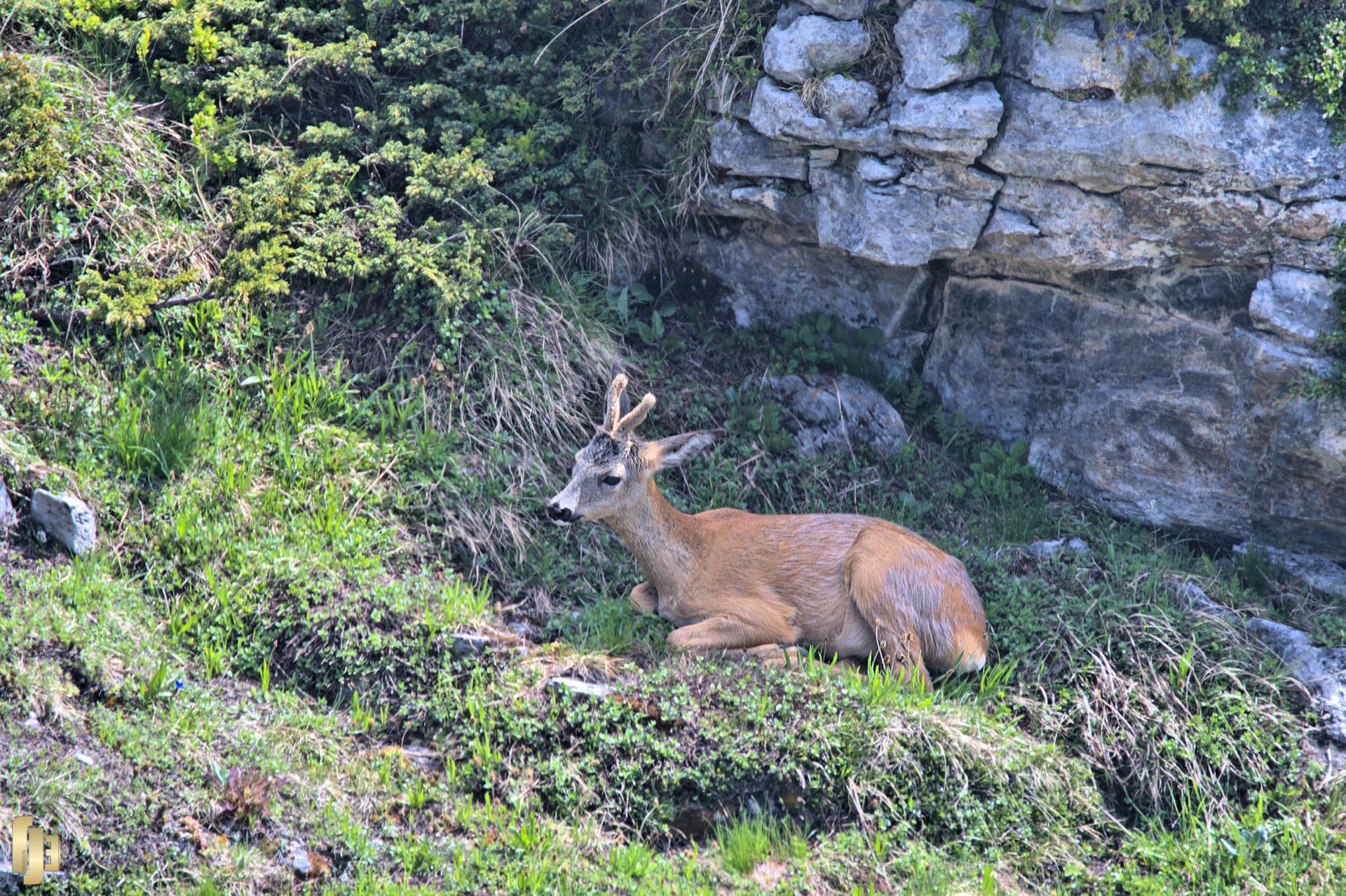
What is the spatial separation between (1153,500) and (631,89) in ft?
15.7

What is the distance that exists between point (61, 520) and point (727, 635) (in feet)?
11.9

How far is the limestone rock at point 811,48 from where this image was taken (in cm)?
759

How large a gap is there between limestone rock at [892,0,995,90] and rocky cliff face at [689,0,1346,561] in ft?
0.05

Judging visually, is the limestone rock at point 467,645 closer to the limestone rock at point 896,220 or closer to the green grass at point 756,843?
the green grass at point 756,843

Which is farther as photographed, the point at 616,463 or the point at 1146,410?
→ the point at 1146,410

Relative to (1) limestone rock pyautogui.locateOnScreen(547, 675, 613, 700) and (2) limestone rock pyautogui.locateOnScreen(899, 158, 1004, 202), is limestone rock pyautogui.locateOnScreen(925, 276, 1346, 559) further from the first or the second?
(1) limestone rock pyautogui.locateOnScreen(547, 675, 613, 700)

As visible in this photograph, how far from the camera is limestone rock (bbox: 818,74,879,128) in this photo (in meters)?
7.51

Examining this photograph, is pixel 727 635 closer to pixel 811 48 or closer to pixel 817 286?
pixel 817 286

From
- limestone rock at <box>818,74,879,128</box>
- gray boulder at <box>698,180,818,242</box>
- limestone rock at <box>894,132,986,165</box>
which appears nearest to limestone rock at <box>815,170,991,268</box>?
gray boulder at <box>698,180,818,242</box>

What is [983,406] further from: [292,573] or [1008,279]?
[292,573]

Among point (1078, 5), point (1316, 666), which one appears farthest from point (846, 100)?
point (1316, 666)

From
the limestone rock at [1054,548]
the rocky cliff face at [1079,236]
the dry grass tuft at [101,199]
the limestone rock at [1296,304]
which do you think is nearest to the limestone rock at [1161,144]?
the rocky cliff face at [1079,236]

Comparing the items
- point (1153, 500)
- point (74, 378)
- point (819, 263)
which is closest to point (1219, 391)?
point (1153, 500)

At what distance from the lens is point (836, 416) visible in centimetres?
823
